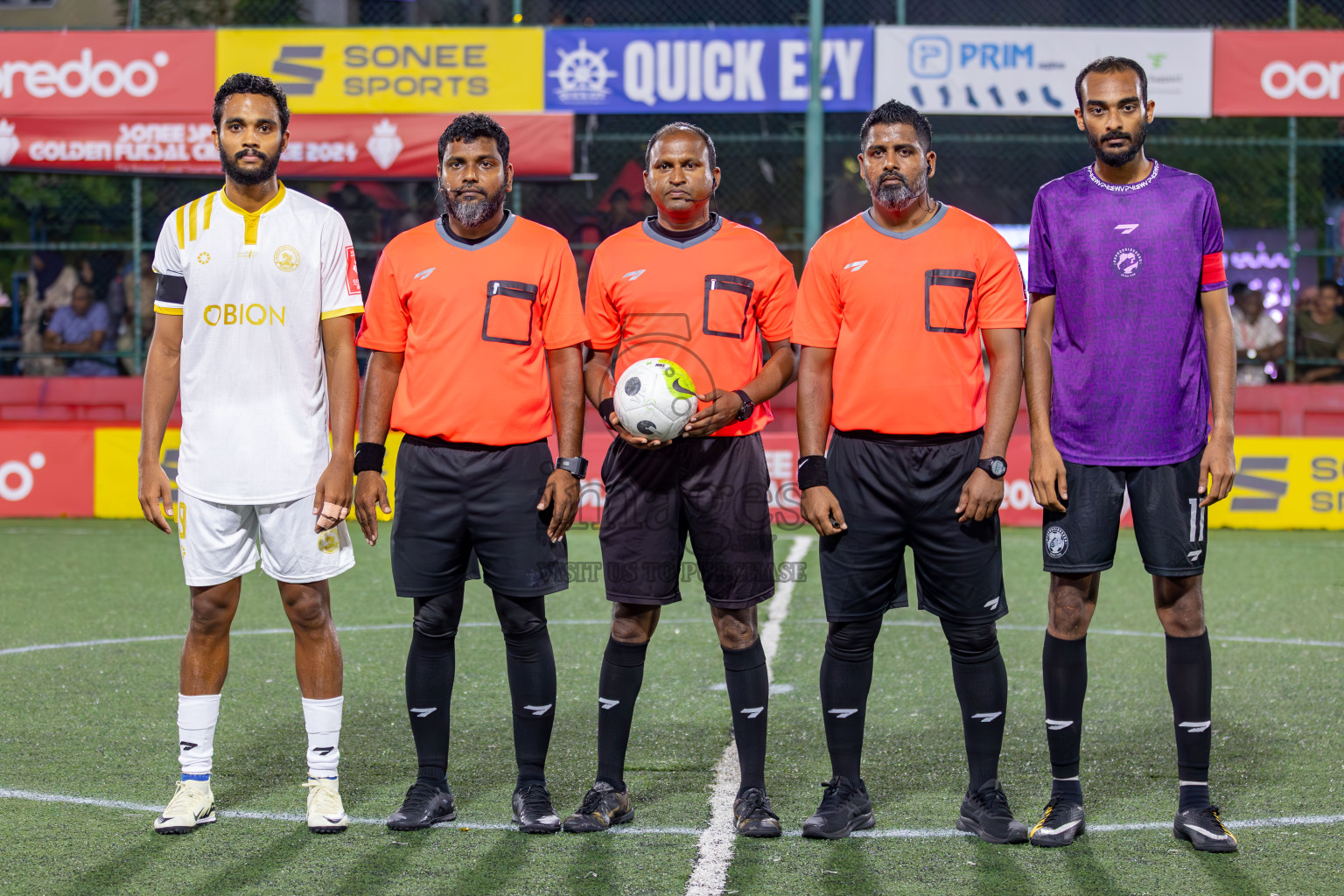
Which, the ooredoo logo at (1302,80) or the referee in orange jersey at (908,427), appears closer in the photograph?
the referee in orange jersey at (908,427)

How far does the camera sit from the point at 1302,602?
8586mm

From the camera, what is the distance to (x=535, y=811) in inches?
171

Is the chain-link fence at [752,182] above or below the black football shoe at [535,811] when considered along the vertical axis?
above

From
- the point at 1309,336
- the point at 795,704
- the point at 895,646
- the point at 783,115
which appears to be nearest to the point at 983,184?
the point at 783,115

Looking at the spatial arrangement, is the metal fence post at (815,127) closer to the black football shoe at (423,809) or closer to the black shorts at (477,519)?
the black shorts at (477,519)

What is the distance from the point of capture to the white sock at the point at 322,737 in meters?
4.38

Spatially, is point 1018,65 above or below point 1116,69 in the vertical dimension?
above

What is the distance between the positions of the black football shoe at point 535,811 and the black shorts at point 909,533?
1.04m

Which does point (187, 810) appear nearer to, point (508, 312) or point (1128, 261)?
point (508, 312)

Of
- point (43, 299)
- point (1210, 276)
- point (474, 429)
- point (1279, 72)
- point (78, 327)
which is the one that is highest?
point (1279, 72)

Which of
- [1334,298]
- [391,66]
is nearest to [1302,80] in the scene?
[1334,298]

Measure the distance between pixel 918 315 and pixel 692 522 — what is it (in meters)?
0.92

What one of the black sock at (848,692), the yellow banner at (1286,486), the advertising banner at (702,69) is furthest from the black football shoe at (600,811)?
the advertising banner at (702,69)

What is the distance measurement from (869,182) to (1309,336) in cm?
1274
